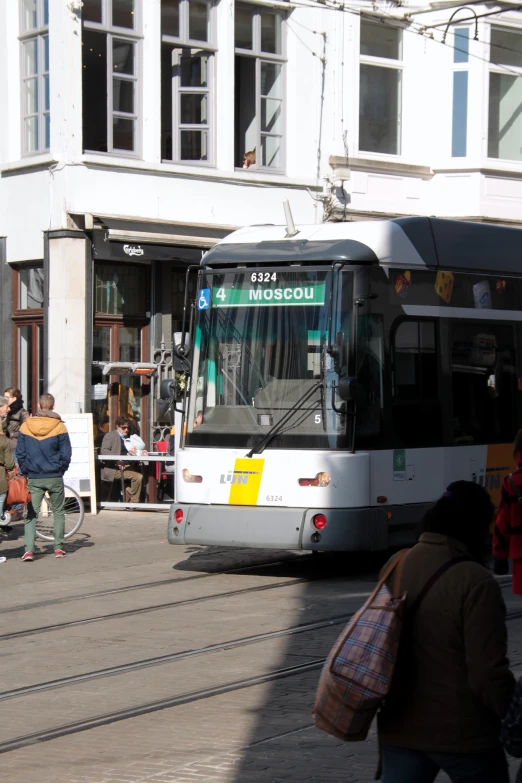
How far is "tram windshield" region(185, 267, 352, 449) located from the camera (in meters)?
11.7

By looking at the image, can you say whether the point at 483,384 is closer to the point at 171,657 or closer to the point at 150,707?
the point at 171,657

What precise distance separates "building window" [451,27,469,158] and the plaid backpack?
19915mm

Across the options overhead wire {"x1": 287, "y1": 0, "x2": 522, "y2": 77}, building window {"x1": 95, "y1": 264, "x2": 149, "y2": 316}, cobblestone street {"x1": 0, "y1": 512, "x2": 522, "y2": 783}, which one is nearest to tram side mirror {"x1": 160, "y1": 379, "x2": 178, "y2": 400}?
A: cobblestone street {"x1": 0, "y1": 512, "x2": 522, "y2": 783}

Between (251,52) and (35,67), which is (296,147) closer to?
(251,52)

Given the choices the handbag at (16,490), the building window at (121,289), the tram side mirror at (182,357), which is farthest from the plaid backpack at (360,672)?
the building window at (121,289)

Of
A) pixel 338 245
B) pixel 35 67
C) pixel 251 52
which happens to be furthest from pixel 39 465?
pixel 251 52

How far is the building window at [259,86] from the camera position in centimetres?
2119

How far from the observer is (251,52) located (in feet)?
69.5

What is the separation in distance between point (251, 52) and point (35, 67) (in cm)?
355

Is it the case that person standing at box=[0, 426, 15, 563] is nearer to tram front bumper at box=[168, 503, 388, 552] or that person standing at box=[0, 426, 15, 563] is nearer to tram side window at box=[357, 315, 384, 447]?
tram front bumper at box=[168, 503, 388, 552]

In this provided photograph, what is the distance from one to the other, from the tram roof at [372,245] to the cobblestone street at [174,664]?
9.94ft

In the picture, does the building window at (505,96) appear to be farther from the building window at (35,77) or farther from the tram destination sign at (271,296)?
the tram destination sign at (271,296)

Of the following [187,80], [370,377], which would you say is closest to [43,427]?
[370,377]

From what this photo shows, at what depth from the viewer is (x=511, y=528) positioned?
8.17m
